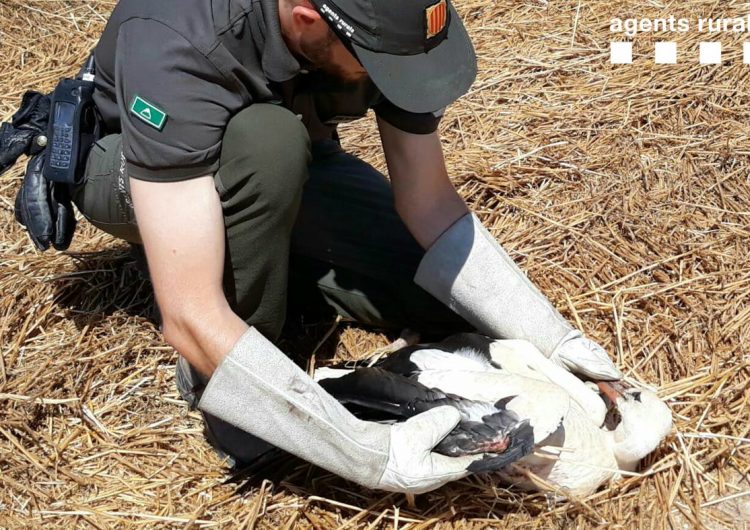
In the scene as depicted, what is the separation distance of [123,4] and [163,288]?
0.68 m

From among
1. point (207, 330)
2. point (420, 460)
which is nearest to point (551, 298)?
point (420, 460)

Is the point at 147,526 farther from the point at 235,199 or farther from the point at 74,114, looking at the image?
the point at 74,114

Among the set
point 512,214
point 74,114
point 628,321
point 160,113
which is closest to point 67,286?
point 74,114

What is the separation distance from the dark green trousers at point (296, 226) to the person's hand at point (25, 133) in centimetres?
15

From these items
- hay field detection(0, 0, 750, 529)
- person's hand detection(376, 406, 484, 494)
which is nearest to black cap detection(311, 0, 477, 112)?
person's hand detection(376, 406, 484, 494)

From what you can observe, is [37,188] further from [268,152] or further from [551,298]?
[551,298]

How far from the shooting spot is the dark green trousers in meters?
1.96

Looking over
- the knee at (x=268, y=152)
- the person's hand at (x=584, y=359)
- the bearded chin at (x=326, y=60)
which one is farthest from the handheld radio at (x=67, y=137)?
the person's hand at (x=584, y=359)

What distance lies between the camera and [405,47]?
1829 mm

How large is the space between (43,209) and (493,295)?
1.12 m

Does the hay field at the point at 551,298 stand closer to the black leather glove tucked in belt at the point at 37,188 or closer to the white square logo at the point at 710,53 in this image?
the white square logo at the point at 710,53

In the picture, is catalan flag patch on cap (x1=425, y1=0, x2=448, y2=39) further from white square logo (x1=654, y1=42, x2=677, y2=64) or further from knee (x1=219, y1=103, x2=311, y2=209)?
white square logo (x1=654, y1=42, x2=677, y2=64)

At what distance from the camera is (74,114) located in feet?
7.34

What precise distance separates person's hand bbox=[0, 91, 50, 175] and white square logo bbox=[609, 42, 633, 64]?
2.08 meters
